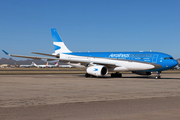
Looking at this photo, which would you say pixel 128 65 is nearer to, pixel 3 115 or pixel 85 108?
pixel 85 108

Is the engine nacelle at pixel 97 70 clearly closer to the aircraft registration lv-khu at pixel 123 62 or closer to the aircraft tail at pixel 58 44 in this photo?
the aircraft registration lv-khu at pixel 123 62

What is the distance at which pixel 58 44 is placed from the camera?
1578 inches

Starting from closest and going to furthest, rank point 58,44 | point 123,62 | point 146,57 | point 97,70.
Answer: point 97,70 < point 146,57 < point 123,62 < point 58,44

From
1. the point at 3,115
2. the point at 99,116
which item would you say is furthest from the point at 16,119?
the point at 99,116

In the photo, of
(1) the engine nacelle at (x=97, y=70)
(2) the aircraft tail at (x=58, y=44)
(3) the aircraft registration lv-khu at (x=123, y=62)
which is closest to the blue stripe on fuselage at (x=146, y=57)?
(3) the aircraft registration lv-khu at (x=123, y=62)

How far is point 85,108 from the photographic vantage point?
371 inches

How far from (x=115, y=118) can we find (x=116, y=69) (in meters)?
25.1

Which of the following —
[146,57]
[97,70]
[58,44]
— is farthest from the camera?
[58,44]

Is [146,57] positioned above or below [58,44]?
below

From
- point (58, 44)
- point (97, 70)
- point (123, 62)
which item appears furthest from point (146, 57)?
point (58, 44)

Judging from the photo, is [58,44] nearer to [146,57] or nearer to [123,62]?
[123,62]

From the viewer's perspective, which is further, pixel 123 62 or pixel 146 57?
pixel 123 62

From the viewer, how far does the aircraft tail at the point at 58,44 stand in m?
39.8

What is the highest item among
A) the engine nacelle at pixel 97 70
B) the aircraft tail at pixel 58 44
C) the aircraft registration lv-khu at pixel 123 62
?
the aircraft tail at pixel 58 44
